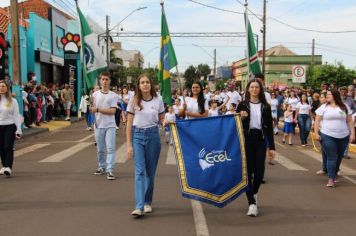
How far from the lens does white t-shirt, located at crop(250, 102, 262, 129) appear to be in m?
6.59

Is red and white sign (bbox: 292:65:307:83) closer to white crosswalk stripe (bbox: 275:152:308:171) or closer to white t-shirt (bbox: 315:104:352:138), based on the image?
white crosswalk stripe (bbox: 275:152:308:171)

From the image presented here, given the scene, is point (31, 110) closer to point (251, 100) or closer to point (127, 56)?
point (251, 100)

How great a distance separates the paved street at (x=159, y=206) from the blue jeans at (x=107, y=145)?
30 centimetres

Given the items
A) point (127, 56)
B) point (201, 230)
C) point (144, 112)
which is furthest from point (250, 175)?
point (127, 56)

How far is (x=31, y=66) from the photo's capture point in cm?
2759

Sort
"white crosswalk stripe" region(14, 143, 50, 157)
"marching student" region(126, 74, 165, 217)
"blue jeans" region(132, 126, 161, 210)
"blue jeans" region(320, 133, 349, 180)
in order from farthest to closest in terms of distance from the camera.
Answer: "white crosswalk stripe" region(14, 143, 50, 157) → "blue jeans" region(320, 133, 349, 180) → "marching student" region(126, 74, 165, 217) → "blue jeans" region(132, 126, 161, 210)

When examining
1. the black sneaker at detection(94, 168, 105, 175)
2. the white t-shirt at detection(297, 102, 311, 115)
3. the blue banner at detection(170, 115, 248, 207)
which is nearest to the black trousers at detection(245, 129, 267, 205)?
the blue banner at detection(170, 115, 248, 207)

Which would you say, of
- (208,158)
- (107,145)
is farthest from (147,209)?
(107,145)

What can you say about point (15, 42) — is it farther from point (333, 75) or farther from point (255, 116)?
point (333, 75)

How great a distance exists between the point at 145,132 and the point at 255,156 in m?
1.47

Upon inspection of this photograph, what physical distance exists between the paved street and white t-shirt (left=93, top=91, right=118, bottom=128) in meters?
0.99

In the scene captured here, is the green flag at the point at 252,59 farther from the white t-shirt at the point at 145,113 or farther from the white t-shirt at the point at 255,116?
the white t-shirt at the point at 145,113

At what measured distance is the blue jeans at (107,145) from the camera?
924 cm

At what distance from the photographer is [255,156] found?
658 cm
